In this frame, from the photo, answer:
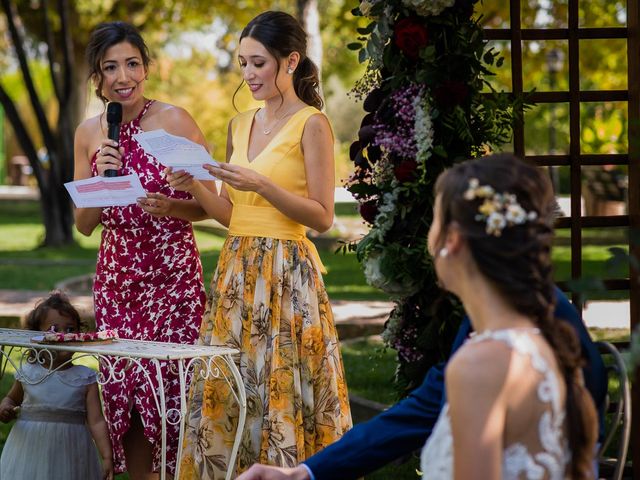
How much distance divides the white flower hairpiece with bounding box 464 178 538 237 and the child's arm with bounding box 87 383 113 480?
2797mm

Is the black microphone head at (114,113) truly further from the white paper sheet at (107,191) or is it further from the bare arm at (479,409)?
the bare arm at (479,409)

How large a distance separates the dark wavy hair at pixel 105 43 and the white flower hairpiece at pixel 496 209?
2.72 meters

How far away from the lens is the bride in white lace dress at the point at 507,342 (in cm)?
218

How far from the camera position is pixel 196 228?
22516 millimetres

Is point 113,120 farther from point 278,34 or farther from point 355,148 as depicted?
point 355,148

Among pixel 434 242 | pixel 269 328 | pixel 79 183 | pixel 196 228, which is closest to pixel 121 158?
pixel 79 183

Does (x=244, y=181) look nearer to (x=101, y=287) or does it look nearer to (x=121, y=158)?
(x=121, y=158)

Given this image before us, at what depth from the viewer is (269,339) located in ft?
14.1

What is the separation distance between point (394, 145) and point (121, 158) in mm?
1089

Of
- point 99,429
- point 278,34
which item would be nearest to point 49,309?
point 99,429

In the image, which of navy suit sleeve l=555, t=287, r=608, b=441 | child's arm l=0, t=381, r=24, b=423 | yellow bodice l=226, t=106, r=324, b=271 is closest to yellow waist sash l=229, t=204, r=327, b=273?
yellow bodice l=226, t=106, r=324, b=271

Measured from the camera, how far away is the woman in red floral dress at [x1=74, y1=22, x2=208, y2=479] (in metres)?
4.63

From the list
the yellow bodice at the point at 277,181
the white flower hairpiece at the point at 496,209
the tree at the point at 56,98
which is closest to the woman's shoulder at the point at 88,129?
the yellow bodice at the point at 277,181

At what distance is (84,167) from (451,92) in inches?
62.3
